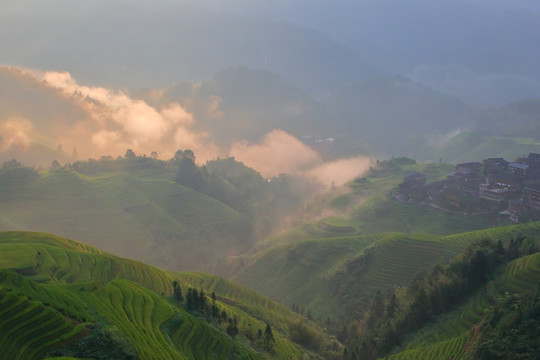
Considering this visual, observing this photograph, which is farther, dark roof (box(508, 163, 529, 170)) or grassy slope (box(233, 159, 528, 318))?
dark roof (box(508, 163, 529, 170))

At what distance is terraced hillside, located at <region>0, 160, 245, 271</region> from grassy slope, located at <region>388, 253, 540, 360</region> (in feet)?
145

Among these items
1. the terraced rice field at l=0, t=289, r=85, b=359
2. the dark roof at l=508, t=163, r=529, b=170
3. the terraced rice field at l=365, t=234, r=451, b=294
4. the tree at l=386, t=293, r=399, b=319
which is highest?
the dark roof at l=508, t=163, r=529, b=170

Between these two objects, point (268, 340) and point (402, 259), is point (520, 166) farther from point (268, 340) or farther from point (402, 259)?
point (268, 340)

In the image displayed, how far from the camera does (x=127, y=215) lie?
7425 centimetres

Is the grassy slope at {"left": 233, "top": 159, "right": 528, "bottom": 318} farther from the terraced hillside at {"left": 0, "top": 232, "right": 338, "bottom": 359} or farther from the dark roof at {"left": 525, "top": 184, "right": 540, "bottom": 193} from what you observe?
the terraced hillside at {"left": 0, "top": 232, "right": 338, "bottom": 359}

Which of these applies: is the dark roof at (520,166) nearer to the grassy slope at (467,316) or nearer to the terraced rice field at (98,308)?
the grassy slope at (467,316)

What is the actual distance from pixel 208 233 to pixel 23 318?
60.1 metres

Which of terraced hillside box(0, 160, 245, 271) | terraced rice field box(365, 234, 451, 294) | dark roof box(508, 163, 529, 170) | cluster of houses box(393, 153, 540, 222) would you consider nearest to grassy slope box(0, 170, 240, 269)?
terraced hillside box(0, 160, 245, 271)

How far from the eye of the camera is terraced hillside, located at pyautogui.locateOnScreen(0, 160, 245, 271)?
6769 centimetres

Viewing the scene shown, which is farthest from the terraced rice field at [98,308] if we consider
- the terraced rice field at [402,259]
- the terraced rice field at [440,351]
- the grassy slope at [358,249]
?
the terraced rice field at [402,259]

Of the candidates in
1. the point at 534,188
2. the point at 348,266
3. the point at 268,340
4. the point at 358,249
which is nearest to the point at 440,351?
the point at 268,340

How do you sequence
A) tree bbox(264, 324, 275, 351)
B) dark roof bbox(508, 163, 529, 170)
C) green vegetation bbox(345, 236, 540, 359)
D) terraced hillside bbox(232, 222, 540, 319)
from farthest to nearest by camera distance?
1. dark roof bbox(508, 163, 529, 170)
2. terraced hillside bbox(232, 222, 540, 319)
3. green vegetation bbox(345, 236, 540, 359)
4. tree bbox(264, 324, 275, 351)

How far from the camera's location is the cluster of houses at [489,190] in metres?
54.6

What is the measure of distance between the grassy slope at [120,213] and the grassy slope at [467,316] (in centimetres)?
4491
